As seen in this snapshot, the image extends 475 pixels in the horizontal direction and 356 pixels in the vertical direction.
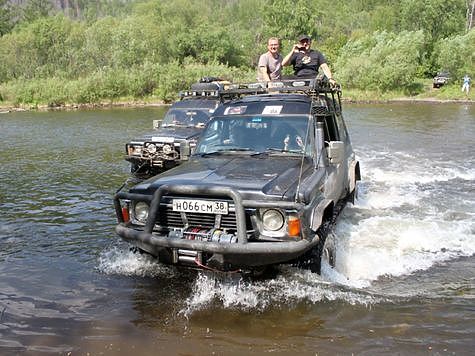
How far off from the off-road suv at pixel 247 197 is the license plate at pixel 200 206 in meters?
0.01

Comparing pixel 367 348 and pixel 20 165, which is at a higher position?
pixel 367 348

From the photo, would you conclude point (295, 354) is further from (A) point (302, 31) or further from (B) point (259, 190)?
(A) point (302, 31)

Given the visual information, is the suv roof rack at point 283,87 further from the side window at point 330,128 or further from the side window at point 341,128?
the side window at point 341,128

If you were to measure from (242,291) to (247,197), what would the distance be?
4.03ft

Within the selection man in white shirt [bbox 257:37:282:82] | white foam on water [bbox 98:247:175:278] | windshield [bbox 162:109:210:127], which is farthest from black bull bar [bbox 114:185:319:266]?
windshield [bbox 162:109:210:127]

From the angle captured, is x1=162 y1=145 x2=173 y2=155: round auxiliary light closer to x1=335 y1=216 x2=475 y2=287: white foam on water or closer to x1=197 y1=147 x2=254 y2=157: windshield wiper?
x1=335 y1=216 x2=475 y2=287: white foam on water

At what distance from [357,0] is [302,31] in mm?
35915

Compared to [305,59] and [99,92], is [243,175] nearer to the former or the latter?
[305,59]

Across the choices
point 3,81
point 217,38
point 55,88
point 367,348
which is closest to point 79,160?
point 367,348

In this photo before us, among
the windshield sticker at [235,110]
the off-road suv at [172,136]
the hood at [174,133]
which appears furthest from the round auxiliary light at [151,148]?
the windshield sticker at [235,110]

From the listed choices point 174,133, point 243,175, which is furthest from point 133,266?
point 174,133

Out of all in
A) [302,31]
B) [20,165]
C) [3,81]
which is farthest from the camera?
[302,31]

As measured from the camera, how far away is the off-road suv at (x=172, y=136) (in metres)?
12.0

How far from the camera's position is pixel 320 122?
6.88 m
